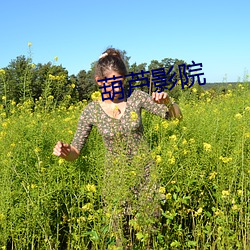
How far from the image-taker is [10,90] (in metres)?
3.87

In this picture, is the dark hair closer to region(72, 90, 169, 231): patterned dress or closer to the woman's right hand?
region(72, 90, 169, 231): patterned dress

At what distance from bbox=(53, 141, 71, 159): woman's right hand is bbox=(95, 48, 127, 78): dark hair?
1.66 ft

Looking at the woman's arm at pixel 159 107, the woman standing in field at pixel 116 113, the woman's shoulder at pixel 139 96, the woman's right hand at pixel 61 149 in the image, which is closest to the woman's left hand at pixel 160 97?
the woman standing in field at pixel 116 113

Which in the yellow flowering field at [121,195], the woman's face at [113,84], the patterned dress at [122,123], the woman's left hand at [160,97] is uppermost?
the woman's face at [113,84]

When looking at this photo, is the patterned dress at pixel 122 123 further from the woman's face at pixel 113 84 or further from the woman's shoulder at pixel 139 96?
the woman's face at pixel 113 84

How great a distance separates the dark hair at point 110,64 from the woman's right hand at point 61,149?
0.50 metres

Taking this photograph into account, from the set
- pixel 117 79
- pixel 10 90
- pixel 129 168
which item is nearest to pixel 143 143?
pixel 129 168

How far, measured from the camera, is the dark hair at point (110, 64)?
232 centimetres

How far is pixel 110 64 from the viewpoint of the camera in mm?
2326

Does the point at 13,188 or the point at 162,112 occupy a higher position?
the point at 162,112

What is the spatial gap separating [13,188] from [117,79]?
874mm

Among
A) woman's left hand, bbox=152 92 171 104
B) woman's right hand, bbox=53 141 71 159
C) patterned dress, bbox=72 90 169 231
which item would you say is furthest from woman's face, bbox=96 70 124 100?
woman's right hand, bbox=53 141 71 159

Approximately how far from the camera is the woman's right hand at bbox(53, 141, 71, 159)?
6.92ft

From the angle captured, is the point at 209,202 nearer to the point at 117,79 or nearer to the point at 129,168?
the point at 129,168
